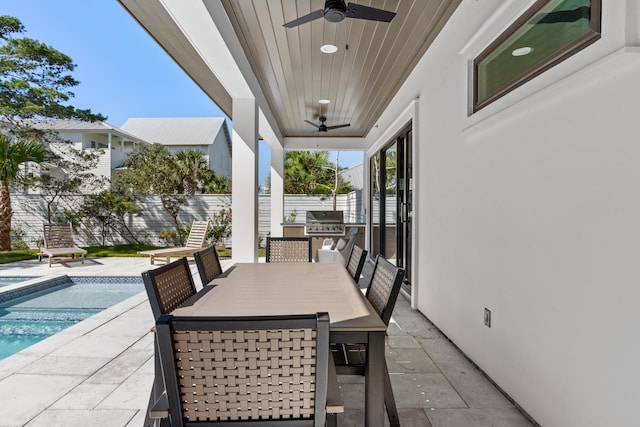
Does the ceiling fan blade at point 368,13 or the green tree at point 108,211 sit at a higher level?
the ceiling fan blade at point 368,13

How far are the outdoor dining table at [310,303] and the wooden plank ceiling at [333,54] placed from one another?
6.82 ft

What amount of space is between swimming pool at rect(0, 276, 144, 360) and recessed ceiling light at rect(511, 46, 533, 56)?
464 centimetres

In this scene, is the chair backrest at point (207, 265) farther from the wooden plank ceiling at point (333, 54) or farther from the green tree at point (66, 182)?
the green tree at point (66, 182)

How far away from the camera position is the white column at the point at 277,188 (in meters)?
8.12

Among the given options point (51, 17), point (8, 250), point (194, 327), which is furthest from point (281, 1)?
point (51, 17)

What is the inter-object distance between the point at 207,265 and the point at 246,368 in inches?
57.2

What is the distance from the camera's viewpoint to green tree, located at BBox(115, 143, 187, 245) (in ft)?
30.0

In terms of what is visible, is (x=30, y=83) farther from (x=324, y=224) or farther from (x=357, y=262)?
(x=357, y=262)

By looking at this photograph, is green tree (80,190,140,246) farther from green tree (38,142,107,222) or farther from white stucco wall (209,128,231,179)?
white stucco wall (209,128,231,179)

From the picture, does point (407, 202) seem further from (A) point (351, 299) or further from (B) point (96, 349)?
(B) point (96, 349)

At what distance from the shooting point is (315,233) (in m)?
7.32

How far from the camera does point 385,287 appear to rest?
1.64 metres

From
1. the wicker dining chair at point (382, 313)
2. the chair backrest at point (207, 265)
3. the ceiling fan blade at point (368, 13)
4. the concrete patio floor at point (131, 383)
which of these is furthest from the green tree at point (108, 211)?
the wicker dining chair at point (382, 313)

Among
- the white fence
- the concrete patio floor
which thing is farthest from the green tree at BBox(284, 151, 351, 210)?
the concrete patio floor
